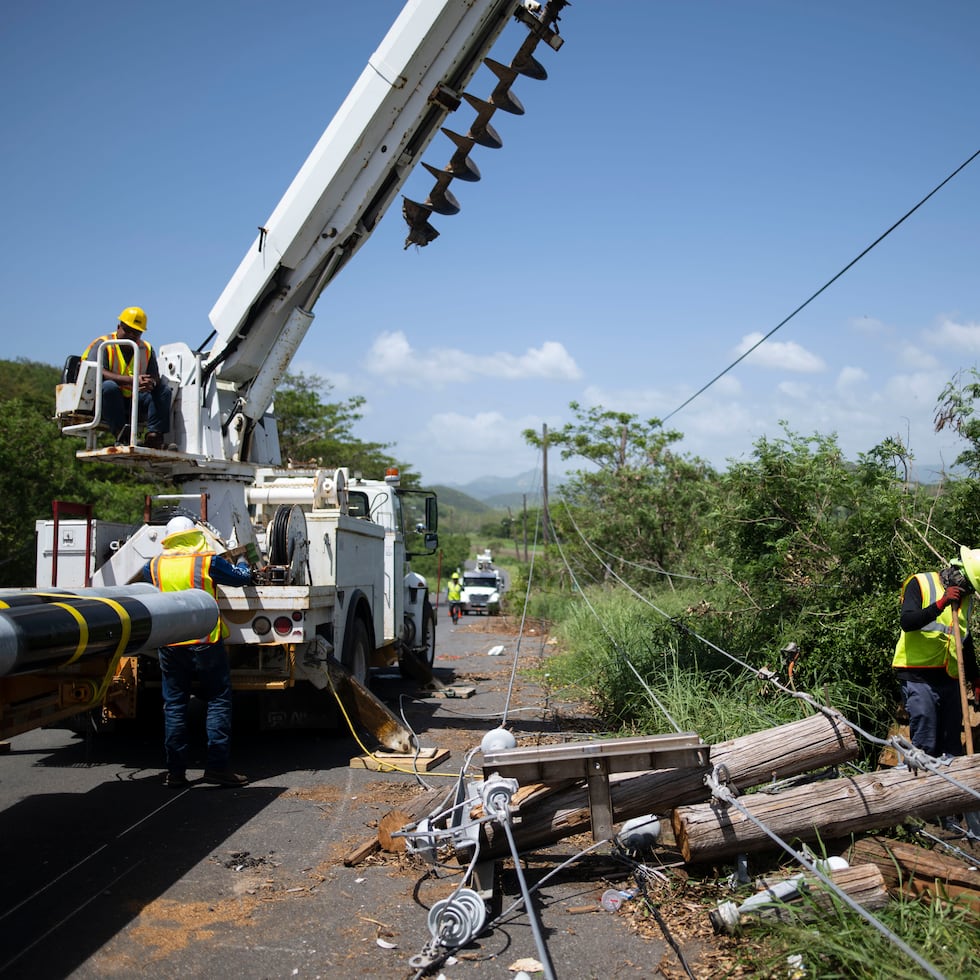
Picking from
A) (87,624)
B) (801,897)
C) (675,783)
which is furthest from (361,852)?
(801,897)

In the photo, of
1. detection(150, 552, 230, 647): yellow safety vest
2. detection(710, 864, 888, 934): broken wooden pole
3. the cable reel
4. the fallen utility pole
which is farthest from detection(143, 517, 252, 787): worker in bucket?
detection(710, 864, 888, 934): broken wooden pole

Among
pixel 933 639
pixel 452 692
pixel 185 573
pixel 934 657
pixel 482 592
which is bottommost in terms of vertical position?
pixel 452 692

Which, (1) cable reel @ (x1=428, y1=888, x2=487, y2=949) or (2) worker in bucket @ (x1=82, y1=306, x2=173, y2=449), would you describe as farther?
(2) worker in bucket @ (x1=82, y1=306, x2=173, y2=449)

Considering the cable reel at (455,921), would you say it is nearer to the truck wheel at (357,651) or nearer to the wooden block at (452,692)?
the truck wheel at (357,651)

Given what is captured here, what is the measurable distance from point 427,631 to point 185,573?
6769 millimetres

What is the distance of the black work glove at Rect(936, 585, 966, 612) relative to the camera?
5754 millimetres

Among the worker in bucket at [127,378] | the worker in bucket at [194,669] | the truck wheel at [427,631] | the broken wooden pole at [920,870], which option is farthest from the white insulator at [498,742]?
the truck wheel at [427,631]

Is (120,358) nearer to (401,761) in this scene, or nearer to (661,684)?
(401,761)

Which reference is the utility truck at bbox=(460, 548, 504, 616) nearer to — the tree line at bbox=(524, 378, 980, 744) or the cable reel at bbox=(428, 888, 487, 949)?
the tree line at bbox=(524, 378, 980, 744)

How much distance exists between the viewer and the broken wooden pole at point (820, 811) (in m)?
4.59

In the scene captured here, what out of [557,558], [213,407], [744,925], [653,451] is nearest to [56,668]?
[744,925]

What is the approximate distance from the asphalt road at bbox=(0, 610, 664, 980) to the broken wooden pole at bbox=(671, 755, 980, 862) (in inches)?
23.3

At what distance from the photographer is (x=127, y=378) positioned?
25.1 feet

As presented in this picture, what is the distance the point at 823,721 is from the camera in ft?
16.9
